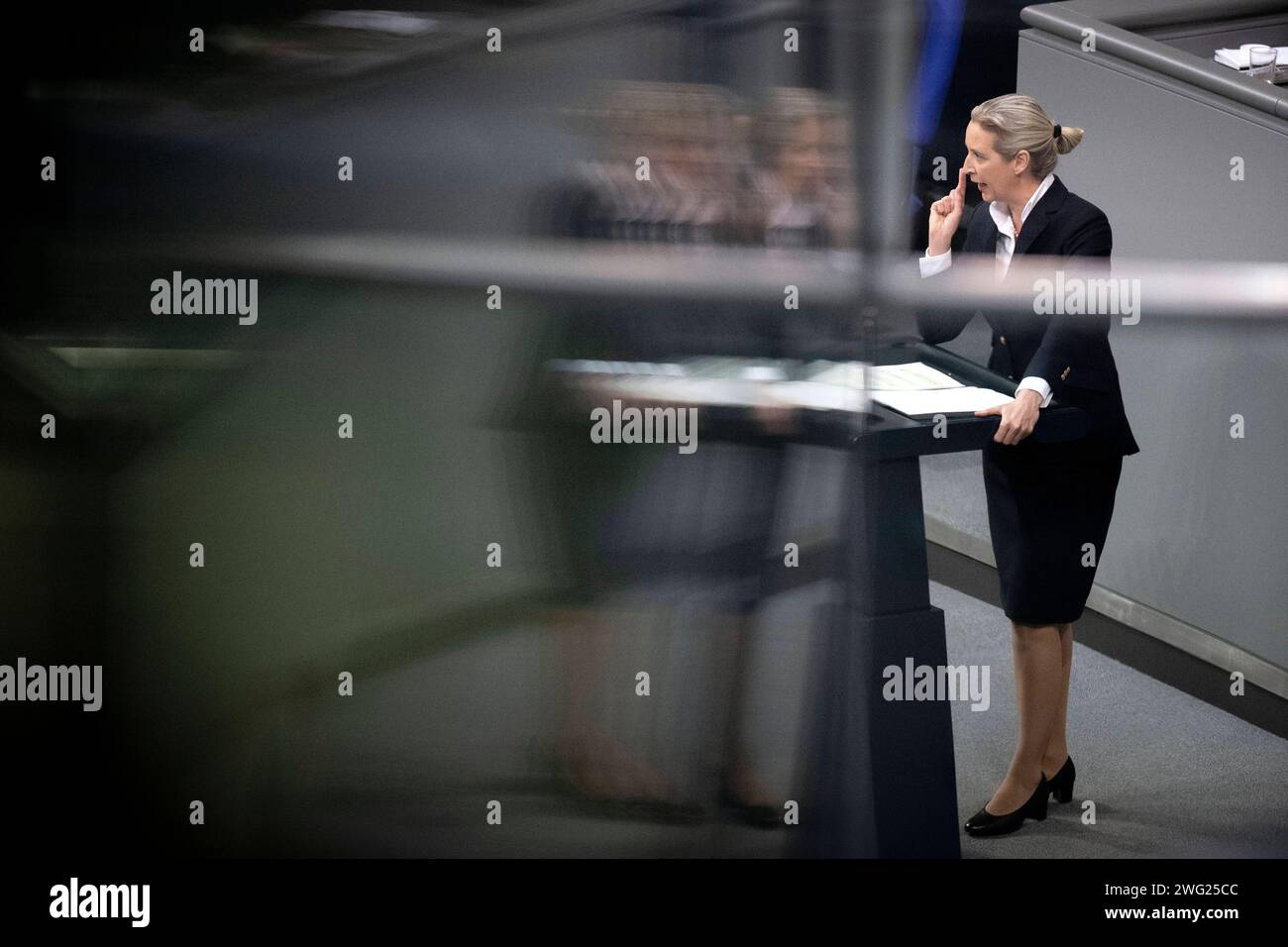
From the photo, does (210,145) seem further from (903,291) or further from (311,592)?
(903,291)

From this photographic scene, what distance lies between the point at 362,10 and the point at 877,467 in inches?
51.2

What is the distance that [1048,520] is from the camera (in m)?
2.27

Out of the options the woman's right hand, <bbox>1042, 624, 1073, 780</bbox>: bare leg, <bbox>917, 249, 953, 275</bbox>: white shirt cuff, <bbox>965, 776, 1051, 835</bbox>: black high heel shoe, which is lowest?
<bbox>965, 776, 1051, 835</bbox>: black high heel shoe

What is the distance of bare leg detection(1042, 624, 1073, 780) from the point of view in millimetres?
2309

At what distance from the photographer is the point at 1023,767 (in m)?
2.32

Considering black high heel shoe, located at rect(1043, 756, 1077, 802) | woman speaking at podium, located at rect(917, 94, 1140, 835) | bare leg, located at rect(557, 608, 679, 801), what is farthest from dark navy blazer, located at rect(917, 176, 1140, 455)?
bare leg, located at rect(557, 608, 679, 801)

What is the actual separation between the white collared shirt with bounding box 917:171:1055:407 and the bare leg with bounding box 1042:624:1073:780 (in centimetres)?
46

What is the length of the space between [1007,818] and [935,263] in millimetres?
1077

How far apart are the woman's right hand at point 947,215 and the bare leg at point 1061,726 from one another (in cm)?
77

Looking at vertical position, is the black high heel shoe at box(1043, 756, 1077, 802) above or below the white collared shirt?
below

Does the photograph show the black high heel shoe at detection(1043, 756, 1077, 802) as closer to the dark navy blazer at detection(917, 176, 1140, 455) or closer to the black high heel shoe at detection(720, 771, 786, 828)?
the black high heel shoe at detection(720, 771, 786, 828)

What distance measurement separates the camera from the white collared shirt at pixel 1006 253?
223 centimetres

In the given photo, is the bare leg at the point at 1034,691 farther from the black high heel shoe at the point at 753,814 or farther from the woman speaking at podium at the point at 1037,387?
the black high heel shoe at the point at 753,814
